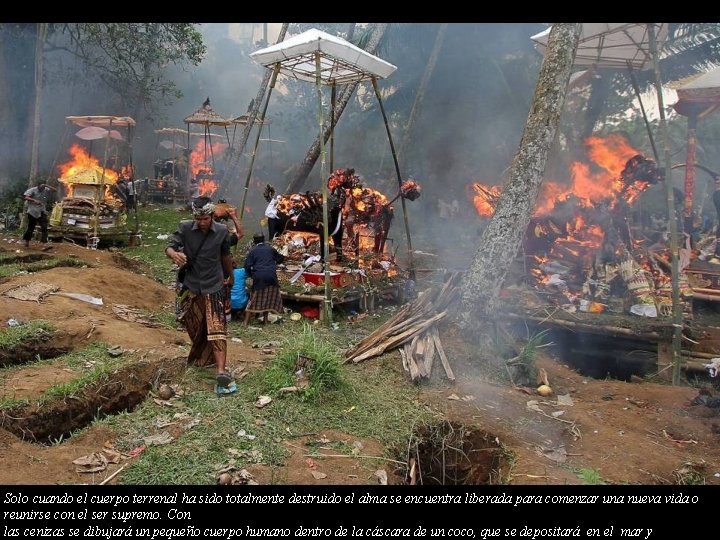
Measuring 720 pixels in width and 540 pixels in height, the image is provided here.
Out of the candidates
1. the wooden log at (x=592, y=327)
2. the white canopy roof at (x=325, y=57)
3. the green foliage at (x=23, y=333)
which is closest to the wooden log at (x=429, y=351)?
the wooden log at (x=592, y=327)

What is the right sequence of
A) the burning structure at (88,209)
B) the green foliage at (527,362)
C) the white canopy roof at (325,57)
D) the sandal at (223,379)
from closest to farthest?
the sandal at (223,379) → the green foliage at (527,362) → the white canopy roof at (325,57) → the burning structure at (88,209)

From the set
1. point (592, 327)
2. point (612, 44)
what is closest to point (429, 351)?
point (592, 327)

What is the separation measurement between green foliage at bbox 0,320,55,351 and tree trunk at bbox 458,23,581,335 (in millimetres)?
5407

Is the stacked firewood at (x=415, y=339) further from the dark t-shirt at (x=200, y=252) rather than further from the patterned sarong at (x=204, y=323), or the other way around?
the dark t-shirt at (x=200, y=252)

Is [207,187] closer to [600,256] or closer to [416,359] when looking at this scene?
[600,256]

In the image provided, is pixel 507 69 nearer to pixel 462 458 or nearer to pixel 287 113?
pixel 287 113

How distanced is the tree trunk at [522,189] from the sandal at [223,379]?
3500 mm

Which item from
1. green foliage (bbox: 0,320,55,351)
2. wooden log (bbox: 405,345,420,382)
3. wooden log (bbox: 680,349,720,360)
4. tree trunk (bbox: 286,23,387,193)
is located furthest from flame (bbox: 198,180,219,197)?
wooden log (bbox: 680,349,720,360)

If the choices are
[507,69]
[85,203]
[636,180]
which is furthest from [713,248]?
[85,203]

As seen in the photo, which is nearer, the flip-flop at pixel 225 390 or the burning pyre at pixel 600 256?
the flip-flop at pixel 225 390

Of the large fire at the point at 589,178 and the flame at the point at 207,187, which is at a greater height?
the large fire at the point at 589,178

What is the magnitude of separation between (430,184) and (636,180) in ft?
33.0

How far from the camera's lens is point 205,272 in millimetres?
5391

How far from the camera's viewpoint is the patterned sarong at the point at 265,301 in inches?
318
